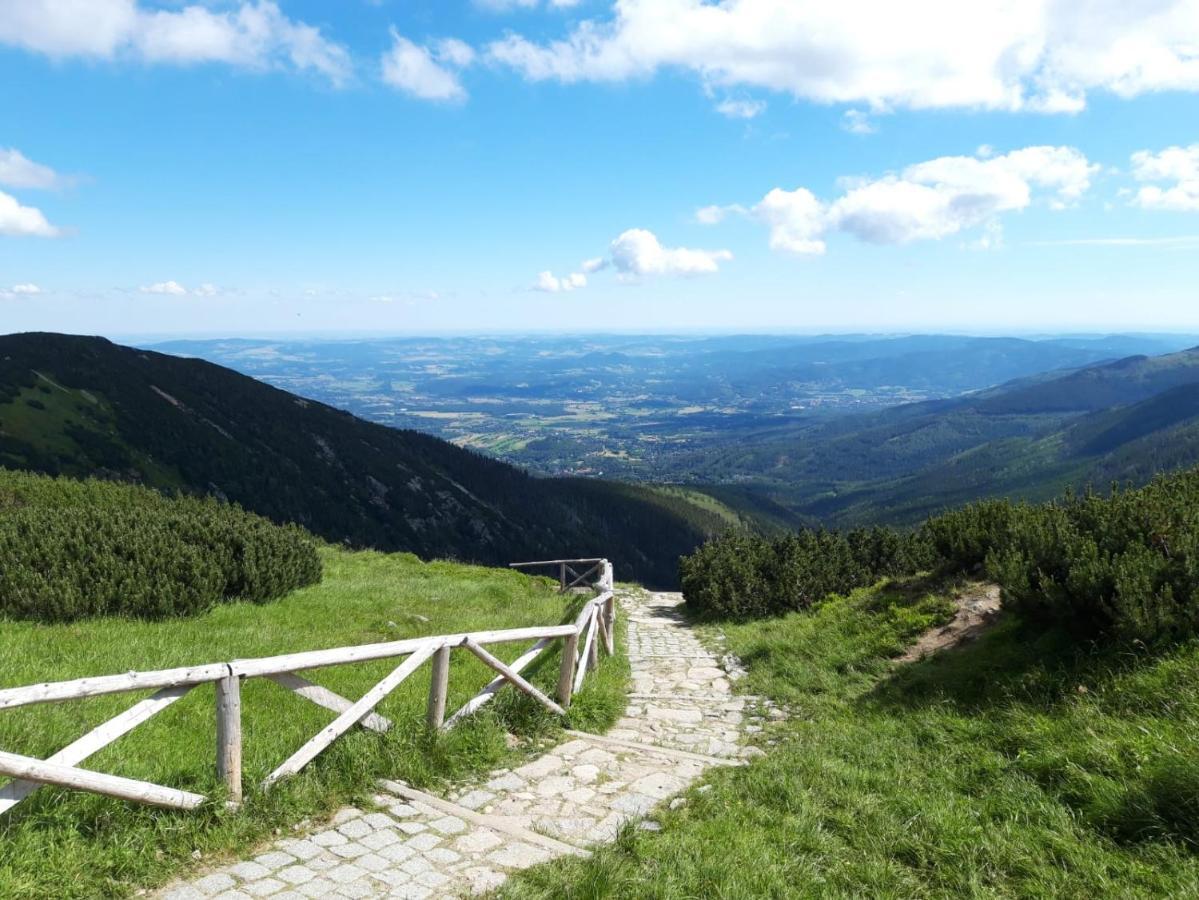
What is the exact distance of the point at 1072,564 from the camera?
346 inches

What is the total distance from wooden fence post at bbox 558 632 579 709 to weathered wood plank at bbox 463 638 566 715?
0.28 m

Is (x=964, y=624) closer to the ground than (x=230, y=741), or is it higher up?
closer to the ground

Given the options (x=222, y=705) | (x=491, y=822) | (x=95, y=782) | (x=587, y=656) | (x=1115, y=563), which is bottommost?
(x=587, y=656)

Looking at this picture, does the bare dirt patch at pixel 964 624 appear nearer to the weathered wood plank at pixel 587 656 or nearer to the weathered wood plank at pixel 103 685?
the weathered wood plank at pixel 587 656

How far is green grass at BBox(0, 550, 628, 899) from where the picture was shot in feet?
15.0

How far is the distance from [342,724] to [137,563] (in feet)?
29.4

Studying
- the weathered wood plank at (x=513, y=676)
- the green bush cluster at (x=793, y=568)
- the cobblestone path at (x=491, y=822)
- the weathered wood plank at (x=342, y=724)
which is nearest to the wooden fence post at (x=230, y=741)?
the weathered wood plank at (x=342, y=724)

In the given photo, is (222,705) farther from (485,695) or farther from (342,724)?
(485,695)

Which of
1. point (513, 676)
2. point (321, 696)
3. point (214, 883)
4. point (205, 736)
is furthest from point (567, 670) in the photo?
point (214, 883)

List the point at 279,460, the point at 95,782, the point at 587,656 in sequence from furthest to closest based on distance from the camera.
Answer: the point at 279,460 → the point at 587,656 → the point at 95,782

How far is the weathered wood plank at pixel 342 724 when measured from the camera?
224 inches

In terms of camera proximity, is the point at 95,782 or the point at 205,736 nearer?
the point at 95,782

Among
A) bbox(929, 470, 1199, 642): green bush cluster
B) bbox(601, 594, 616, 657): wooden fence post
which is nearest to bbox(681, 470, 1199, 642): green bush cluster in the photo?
bbox(929, 470, 1199, 642): green bush cluster

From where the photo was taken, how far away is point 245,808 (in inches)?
209
